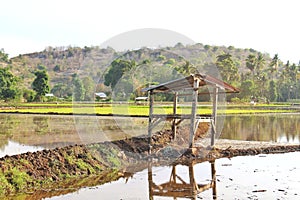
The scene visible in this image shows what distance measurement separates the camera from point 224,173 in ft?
34.4

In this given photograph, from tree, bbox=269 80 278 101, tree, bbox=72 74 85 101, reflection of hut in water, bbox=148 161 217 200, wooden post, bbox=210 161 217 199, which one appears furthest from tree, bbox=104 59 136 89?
tree, bbox=269 80 278 101

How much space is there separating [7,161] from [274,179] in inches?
249

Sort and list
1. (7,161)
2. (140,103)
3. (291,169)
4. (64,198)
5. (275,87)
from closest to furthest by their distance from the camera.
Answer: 1. (64,198)
2. (7,161)
3. (291,169)
4. (140,103)
5. (275,87)

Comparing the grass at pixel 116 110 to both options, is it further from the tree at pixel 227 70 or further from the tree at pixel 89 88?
the tree at pixel 227 70

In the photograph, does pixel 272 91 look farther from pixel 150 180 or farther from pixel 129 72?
pixel 150 180

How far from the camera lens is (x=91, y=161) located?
1052cm

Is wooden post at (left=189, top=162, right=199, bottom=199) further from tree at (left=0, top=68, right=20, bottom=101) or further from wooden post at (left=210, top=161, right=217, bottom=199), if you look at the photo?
tree at (left=0, top=68, right=20, bottom=101)

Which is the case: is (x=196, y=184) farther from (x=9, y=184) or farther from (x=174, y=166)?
(x=9, y=184)

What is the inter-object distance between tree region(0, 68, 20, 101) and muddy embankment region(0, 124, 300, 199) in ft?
130

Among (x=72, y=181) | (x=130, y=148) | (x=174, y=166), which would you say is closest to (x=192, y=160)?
(x=174, y=166)

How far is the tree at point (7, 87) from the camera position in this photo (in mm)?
50438

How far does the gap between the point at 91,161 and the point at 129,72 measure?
1717 centimetres

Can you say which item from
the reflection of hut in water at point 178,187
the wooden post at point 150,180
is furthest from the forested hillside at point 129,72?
the reflection of hut in water at point 178,187

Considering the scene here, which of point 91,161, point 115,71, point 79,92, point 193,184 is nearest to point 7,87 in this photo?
point 79,92
